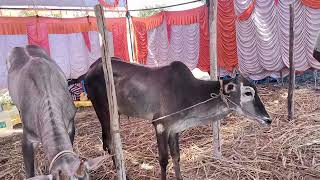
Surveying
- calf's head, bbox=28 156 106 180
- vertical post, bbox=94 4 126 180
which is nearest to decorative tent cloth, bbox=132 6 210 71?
vertical post, bbox=94 4 126 180

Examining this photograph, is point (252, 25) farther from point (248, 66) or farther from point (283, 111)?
point (283, 111)

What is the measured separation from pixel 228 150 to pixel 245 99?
1.45 m

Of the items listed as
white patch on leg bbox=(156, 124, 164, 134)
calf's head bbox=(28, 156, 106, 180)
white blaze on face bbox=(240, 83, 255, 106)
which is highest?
white blaze on face bbox=(240, 83, 255, 106)

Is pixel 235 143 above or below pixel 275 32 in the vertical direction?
below

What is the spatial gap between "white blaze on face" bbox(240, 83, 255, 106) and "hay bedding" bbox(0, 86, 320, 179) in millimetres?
1037

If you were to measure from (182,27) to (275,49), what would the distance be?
3488mm

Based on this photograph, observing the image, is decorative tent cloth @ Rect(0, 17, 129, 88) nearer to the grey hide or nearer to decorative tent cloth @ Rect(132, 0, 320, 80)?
decorative tent cloth @ Rect(132, 0, 320, 80)

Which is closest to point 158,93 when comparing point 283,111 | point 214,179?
point 214,179

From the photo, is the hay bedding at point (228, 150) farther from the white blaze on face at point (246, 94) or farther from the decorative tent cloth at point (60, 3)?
the decorative tent cloth at point (60, 3)

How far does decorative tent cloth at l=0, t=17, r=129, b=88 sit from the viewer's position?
9.05 m

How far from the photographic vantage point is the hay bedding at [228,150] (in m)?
4.22

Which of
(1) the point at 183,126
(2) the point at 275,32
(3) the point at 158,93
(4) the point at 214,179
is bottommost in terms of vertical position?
(4) the point at 214,179

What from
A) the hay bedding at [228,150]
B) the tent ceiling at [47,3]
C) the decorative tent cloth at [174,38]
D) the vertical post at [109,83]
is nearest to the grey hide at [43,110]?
the vertical post at [109,83]

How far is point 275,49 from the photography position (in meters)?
9.59
